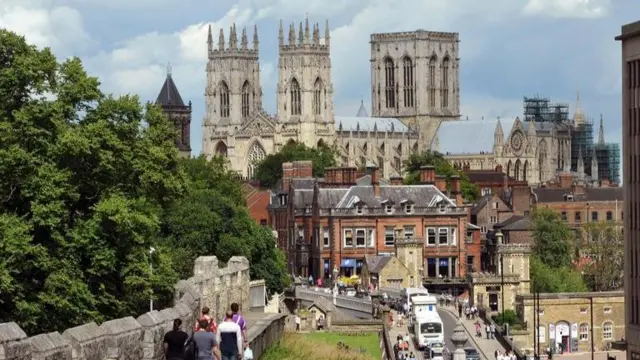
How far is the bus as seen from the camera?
237ft

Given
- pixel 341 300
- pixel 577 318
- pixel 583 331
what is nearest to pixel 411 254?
pixel 583 331

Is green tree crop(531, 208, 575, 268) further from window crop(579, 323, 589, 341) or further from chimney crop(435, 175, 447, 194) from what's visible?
window crop(579, 323, 589, 341)

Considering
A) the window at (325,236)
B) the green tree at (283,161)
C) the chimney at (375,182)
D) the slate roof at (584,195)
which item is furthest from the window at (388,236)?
the green tree at (283,161)

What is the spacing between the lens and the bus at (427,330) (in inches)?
2849

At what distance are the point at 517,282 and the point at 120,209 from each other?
57702mm

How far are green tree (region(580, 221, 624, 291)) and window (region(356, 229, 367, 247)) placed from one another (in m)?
13.5

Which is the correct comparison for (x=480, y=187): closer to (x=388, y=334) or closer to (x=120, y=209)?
(x=388, y=334)

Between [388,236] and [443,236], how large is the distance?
2.82m

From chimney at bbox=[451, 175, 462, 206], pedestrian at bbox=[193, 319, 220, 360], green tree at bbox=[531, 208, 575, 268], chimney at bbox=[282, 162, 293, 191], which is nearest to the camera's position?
pedestrian at bbox=[193, 319, 220, 360]

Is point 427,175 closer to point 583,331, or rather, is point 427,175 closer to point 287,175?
point 287,175

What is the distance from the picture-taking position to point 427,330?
241ft

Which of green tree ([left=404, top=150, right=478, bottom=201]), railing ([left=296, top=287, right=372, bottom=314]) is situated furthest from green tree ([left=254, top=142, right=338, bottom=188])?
railing ([left=296, top=287, right=372, bottom=314])

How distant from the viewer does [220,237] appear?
79250 millimetres

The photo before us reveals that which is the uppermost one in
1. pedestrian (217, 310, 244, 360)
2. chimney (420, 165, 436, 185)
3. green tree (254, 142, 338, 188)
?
green tree (254, 142, 338, 188)
